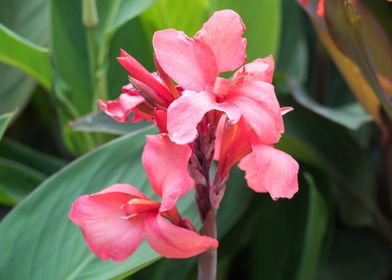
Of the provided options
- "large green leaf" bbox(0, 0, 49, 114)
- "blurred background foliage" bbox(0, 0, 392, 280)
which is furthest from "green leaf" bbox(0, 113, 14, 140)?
"large green leaf" bbox(0, 0, 49, 114)

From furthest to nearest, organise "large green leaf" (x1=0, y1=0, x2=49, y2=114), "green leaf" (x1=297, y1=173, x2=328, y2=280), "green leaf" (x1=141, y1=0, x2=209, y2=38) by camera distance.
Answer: "large green leaf" (x1=0, y1=0, x2=49, y2=114) → "green leaf" (x1=141, y1=0, x2=209, y2=38) → "green leaf" (x1=297, y1=173, x2=328, y2=280)

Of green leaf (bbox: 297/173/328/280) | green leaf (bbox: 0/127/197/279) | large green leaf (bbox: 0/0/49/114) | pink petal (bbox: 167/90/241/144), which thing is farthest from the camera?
large green leaf (bbox: 0/0/49/114)

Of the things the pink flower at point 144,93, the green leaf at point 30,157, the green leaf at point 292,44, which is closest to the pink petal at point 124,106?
the pink flower at point 144,93

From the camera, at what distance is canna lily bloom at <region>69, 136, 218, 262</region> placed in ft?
1.46

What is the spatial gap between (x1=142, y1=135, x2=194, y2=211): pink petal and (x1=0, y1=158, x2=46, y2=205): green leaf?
0.39 meters

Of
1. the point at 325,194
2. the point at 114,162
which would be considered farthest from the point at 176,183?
the point at 325,194

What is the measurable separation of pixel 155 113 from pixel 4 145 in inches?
19.8

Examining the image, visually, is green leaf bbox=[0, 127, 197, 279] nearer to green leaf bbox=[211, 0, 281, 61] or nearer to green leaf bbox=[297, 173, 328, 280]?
green leaf bbox=[297, 173, 328, 280]

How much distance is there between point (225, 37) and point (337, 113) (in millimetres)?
448

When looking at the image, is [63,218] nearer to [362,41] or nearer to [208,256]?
[208,256]

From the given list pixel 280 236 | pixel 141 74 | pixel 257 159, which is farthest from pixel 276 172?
pixel 280 236

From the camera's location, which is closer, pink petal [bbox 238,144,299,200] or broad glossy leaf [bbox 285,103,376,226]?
pink petal [bbox 238,144,299,200]

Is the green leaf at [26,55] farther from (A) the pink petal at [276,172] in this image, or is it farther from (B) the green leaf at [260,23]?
(A) the pink petal at [276,172]

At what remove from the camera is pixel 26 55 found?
2.73ft
